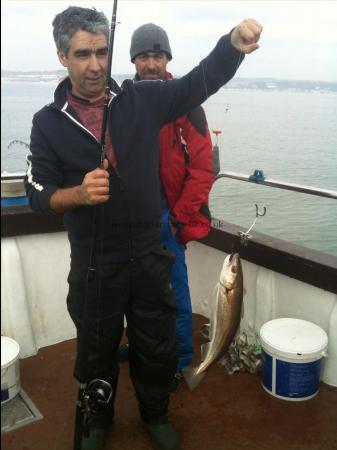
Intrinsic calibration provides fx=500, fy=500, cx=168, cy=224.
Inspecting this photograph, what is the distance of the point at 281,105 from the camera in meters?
22.2

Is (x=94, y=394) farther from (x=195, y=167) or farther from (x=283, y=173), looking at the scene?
(x=283, y=173)

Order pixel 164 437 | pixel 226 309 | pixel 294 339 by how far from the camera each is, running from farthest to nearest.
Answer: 1. pixel 294 339
2. pixel 226 309
3. pixel 164 437

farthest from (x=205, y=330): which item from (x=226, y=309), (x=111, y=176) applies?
(x=111, y=176)

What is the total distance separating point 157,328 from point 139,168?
32.1 inches

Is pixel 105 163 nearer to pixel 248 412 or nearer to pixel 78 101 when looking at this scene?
pixel 78 101

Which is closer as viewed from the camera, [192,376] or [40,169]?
[40,169]

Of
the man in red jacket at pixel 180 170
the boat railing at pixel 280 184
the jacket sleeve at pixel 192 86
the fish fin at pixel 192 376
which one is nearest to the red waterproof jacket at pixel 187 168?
the man in red jacket at pixel 180 170

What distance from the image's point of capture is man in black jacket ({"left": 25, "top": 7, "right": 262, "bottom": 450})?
225 cm

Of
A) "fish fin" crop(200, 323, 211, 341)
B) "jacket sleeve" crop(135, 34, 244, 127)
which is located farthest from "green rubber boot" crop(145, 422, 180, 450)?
"jacket sleeve" crop(135, 34, 244, 127)

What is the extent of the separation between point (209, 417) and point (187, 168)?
58.4 inches

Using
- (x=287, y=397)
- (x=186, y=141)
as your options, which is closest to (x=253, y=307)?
(x=287, y=397)

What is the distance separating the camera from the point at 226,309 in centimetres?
284

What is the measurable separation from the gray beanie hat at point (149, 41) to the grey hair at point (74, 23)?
0.88m

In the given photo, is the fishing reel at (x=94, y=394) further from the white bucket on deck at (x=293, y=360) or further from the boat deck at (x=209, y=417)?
the white bucket on deck at (x=293, y=360)
